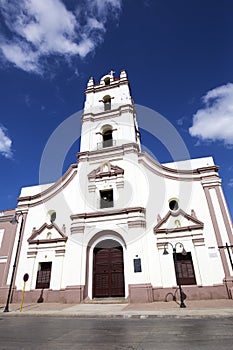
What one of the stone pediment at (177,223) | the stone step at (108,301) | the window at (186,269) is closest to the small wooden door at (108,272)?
the stone step at (108,301)

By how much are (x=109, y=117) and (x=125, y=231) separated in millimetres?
11963

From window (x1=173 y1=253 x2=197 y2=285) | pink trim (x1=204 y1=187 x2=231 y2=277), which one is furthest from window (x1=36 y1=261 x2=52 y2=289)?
pink trim (x1=204 y1=187 x2=231 y2=277)

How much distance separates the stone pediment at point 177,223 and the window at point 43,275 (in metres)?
8.46

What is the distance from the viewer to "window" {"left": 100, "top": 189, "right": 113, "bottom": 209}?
56.7 feet

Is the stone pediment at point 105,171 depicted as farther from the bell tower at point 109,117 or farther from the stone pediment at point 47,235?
the stone pediment at point 47,235

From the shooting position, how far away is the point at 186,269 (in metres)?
13.6

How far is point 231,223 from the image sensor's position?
1387cm

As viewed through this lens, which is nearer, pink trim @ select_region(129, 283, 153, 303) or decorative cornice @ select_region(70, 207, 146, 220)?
pink trim @ select_region(129, 283, 153, 303)

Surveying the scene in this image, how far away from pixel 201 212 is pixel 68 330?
11.1 metres

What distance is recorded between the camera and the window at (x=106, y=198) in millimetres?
17281

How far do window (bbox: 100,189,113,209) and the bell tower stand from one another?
450 cm

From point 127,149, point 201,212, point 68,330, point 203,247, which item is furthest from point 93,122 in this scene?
point 68,330

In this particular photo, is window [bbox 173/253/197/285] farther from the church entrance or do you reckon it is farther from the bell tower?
the bell tower

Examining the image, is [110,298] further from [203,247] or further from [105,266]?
[203,247]
